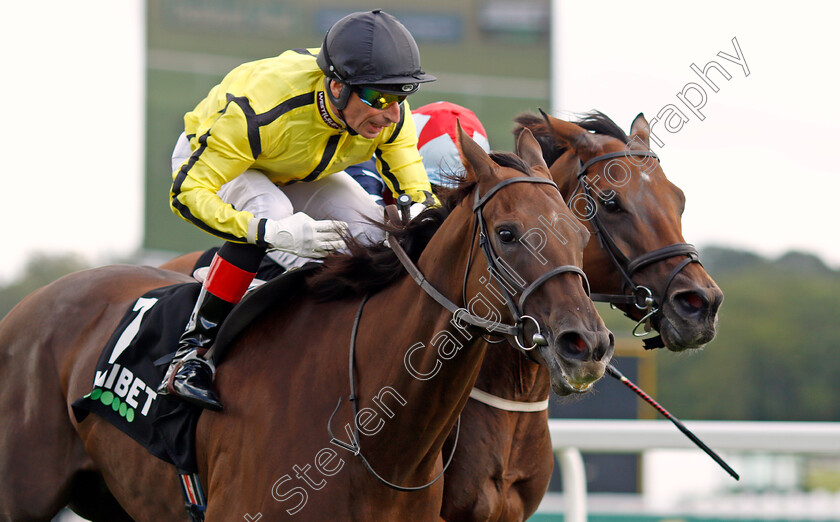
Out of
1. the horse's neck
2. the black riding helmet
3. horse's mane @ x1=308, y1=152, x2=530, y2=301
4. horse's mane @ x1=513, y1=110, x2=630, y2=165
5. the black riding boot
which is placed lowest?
the horse's neck

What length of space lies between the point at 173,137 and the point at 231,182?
5890 mm

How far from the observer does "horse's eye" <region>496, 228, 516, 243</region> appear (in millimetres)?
2482

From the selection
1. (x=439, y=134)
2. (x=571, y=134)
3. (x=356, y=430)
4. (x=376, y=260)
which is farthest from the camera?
(x=439, y=134)

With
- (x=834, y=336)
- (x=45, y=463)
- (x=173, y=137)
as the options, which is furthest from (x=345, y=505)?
(x=834, y=336)

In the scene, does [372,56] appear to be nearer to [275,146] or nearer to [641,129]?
[275,146]

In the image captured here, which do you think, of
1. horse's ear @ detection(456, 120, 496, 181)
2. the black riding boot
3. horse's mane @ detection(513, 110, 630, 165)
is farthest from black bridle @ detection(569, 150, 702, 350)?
the black riding boot

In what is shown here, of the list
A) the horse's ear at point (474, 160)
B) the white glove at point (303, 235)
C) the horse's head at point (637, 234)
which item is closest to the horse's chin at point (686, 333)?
the horse's head at point (637, 234)

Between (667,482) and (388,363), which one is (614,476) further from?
(388,363)

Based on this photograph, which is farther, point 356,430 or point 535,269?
point 356,430

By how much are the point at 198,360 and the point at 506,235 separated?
49.0 inches

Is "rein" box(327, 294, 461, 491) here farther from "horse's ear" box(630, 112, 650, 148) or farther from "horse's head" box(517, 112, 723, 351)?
"horse's ear" box(630, 112, 650, 148)

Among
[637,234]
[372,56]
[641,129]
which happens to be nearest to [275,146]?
[372,56]

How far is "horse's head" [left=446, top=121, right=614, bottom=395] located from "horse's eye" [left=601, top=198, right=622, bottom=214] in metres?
0.85

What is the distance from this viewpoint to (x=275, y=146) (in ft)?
10.8
